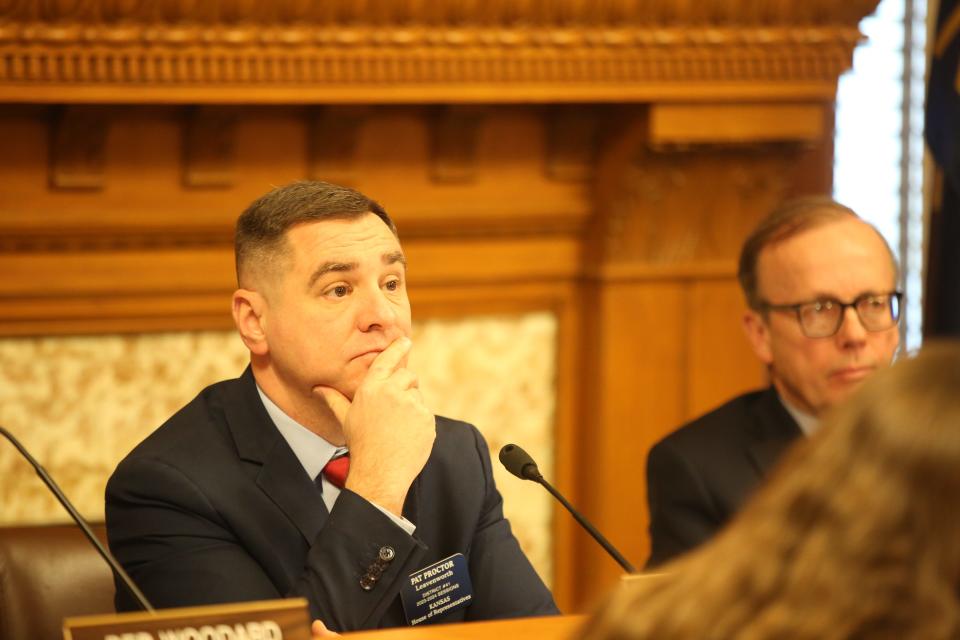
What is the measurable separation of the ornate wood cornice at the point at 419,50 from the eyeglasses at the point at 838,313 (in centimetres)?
102

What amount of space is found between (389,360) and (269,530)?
353mm

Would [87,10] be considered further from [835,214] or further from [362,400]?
[835,214]

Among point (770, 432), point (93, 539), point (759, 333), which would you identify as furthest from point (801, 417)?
point (93, 539)

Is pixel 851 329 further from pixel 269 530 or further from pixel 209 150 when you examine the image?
pixel 209 150

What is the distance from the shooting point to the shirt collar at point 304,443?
233 cm

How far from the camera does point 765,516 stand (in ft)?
3.50

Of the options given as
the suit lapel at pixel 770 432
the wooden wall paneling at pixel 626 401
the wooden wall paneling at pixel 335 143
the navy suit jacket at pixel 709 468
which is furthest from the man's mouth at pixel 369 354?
the wooden wall paneling at pixel 626 401

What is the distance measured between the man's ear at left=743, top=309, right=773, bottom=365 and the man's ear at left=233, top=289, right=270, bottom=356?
3.51 feet

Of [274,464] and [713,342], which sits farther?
[713,342]

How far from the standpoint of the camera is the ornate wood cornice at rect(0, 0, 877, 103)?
3.17m

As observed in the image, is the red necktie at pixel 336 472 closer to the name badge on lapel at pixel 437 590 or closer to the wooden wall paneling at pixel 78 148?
the name badge on lapel at pixel 437 590

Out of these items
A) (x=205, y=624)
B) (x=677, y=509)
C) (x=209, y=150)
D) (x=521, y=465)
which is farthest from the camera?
(x=209, y=150)

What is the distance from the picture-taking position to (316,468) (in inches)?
91.7

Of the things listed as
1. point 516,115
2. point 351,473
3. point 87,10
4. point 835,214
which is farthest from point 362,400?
point 516,115
